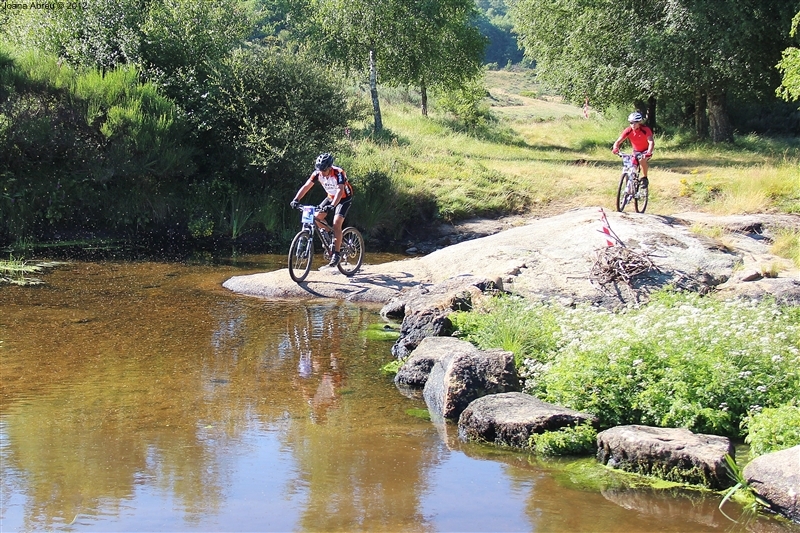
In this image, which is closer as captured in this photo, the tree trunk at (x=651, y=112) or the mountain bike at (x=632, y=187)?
the mountain bike at (x=632, y=187)

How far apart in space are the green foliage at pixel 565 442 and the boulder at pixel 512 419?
10 centimetres

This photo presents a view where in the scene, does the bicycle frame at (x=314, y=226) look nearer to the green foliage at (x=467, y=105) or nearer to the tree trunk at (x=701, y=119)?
the tree trunk at (x=701, y=119)

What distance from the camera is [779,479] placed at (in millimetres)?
5875

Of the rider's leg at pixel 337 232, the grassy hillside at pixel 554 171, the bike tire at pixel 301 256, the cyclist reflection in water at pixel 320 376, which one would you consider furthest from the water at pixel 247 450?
the grassy hillside at pixel 554 171

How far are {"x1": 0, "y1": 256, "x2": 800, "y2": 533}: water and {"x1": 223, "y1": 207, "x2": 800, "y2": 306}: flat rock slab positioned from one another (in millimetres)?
2571

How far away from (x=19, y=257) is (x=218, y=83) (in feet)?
22.0

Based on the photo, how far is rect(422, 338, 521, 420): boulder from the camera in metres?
8.18

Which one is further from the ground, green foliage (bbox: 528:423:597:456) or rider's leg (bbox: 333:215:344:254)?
rider's leg (bbox: 333:215:344:254)

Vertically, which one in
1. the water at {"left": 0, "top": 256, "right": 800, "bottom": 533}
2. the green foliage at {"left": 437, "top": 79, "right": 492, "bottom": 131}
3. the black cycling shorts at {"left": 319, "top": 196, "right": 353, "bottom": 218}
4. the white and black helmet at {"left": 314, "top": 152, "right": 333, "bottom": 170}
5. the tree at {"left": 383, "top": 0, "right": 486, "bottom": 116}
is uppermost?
the tree at {"left": 383, "top": 0, "right": 486, "bottom": 116}

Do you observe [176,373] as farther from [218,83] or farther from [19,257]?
[218,83]

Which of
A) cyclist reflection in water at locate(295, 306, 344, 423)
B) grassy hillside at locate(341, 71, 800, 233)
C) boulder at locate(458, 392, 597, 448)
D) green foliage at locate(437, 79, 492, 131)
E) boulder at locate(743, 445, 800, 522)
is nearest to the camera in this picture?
boulder at locate(743, 445, 800, 522)

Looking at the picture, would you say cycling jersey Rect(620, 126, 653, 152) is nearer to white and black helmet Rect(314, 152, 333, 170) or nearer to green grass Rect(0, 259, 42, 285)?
white and black helmet Rect(314, 152, 333, 170)

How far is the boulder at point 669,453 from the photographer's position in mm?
6324

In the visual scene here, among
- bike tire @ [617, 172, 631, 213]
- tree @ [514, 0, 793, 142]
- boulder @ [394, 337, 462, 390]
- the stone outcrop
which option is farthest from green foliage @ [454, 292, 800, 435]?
tree @ [514, 0, 793, 142]
